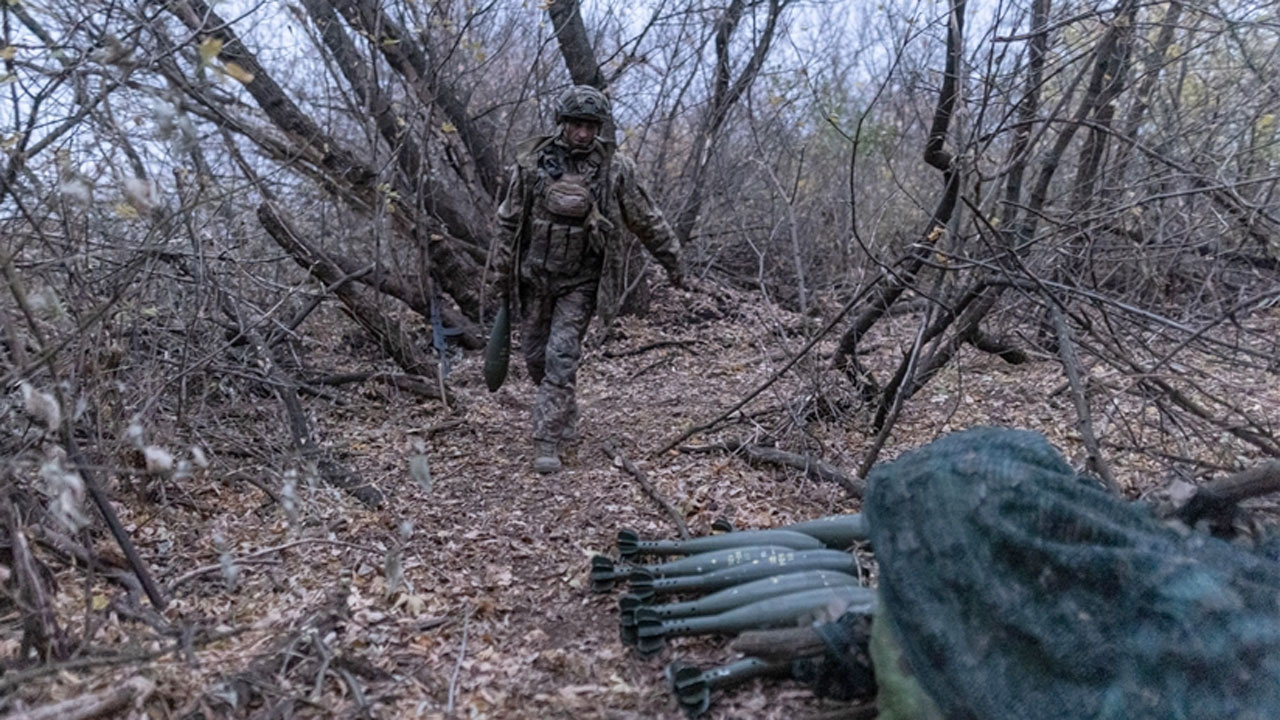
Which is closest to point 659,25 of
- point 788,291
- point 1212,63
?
point 788,291

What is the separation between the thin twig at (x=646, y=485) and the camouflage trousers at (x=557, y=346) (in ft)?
0.94

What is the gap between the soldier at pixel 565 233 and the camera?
4.92 m

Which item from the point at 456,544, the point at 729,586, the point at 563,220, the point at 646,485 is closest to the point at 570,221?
the point at 563,220

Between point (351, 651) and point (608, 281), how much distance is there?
9.28ft

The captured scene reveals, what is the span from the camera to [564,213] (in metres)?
4.96

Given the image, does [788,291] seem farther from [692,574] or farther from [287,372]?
[692,574]

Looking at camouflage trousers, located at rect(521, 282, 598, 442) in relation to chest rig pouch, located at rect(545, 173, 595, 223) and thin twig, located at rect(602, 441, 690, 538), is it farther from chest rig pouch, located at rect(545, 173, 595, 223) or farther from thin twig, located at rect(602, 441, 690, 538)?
chest rig pouch, located at rect(545, 173, 595, 223)

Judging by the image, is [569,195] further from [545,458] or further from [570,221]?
[545,458]

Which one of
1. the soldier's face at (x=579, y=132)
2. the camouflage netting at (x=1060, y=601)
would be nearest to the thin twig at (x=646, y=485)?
the camouflage netting at (x=1060, y=601)

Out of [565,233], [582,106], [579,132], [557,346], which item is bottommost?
[557,346]

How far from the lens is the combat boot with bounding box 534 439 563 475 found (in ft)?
16.1

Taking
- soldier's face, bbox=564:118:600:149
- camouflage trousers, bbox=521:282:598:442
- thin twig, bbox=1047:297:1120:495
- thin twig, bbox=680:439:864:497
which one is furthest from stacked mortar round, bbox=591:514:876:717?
soldier's face, bbox=564:118:600:149

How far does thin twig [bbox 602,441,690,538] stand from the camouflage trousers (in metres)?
0.29

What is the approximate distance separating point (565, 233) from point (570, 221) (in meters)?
0.08
